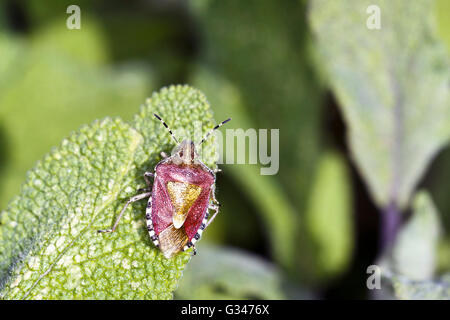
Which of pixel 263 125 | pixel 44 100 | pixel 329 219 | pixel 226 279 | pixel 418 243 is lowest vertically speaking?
pixel 226 279

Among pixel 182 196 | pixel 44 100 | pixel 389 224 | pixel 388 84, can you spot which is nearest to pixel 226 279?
pixel 182 196

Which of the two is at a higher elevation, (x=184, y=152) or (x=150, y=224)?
(x=184, y=152)

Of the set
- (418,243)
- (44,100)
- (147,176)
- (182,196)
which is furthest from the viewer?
(44,100)

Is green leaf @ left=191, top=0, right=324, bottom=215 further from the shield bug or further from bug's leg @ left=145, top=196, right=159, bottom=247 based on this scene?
bug's leg @ left=145, top=196, right=159, bottom=247

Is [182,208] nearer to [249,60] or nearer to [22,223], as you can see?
[22,223]

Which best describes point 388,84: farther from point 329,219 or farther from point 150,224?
point 150,224

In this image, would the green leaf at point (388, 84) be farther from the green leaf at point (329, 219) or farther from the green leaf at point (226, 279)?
the green leaf at point (226, 279)

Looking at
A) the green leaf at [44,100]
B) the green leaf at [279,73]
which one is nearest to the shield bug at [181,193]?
the green leaf at [279,73]
